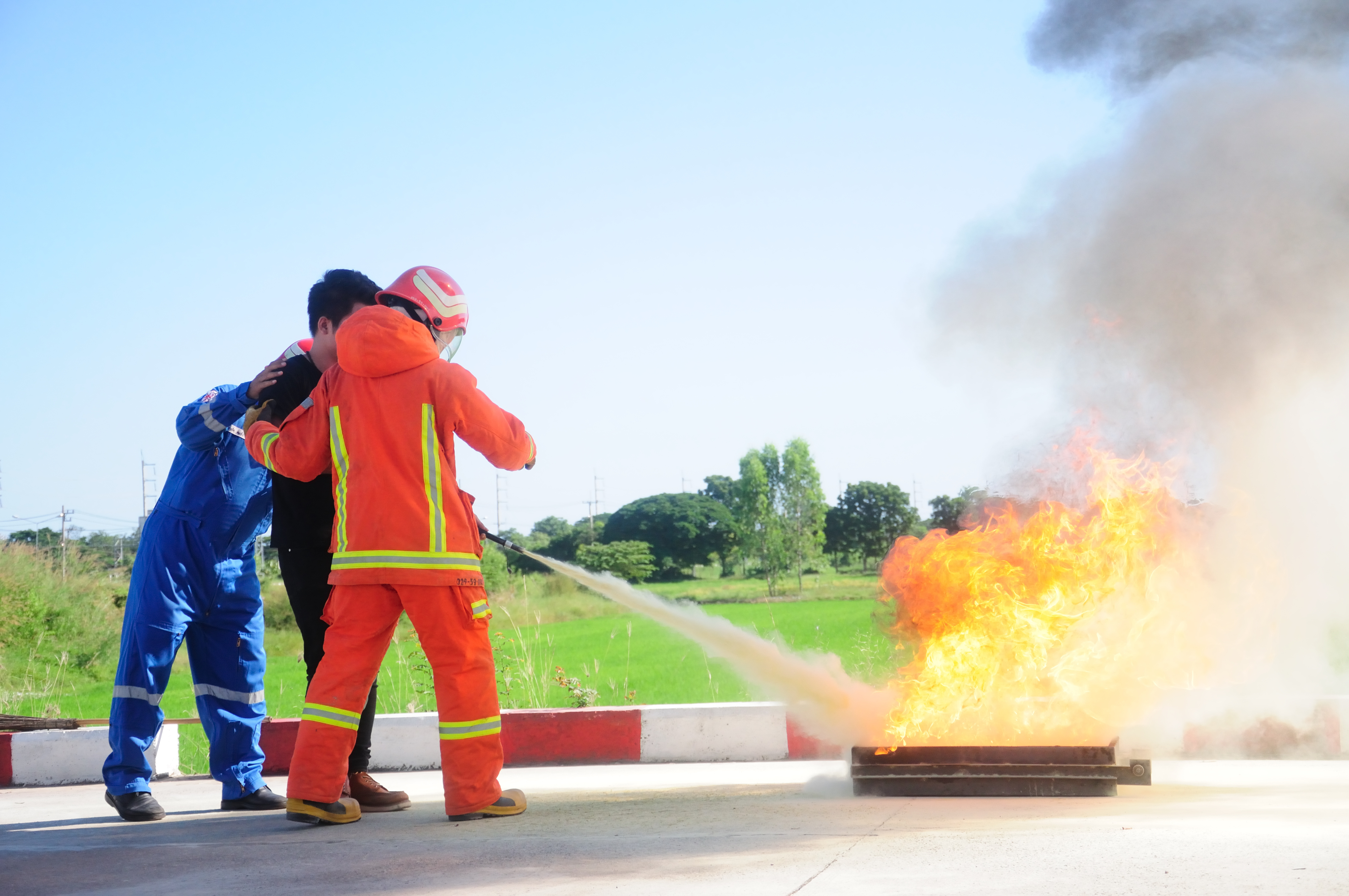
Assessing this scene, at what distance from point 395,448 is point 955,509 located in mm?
6955

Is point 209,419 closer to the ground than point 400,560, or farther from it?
farther from it

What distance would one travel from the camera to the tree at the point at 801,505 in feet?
198

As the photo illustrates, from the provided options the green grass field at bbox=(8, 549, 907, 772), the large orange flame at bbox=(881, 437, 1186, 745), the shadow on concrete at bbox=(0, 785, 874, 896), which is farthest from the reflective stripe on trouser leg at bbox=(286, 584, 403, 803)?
the large orange flame at bbox=(881, 437, 1186, 745)

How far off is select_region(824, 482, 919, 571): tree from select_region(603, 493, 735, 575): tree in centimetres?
1491

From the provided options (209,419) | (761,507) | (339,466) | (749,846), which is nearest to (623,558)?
(761,507)

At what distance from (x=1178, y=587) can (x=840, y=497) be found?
5950cm

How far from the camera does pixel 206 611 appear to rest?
4777mm

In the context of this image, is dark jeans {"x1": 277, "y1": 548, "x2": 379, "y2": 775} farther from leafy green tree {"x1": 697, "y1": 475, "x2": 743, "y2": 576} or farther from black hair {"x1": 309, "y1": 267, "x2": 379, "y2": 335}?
leafy green tree {"x1": 697, "y1": 475, "x2": 743, "y2": 576}

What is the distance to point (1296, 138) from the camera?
22.3ft

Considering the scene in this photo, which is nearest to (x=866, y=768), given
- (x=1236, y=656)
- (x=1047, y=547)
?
(x=1047, y=547)

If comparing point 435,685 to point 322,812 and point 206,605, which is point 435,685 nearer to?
point 322,812

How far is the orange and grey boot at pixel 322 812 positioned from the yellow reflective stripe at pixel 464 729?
0.51 m

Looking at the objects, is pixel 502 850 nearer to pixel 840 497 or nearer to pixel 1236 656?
pixel 1236 656

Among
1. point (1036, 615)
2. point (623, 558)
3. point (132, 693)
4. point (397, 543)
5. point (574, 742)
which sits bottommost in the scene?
point (574, 742)
